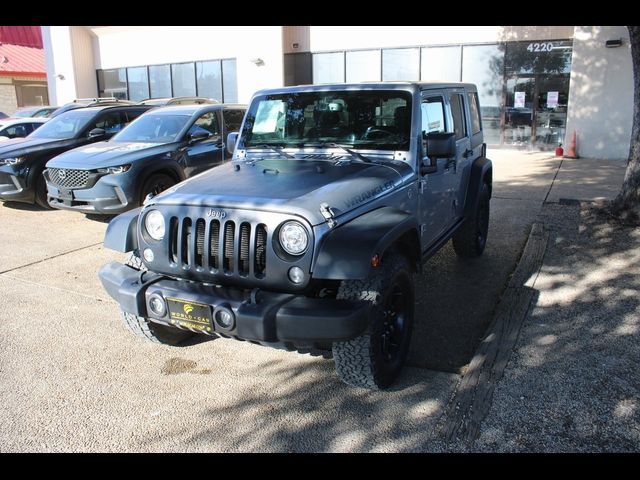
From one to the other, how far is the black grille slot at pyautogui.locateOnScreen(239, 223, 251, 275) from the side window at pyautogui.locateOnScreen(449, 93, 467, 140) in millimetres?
2728

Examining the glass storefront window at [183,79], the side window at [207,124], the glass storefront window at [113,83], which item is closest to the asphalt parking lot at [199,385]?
the side window at [207,124]

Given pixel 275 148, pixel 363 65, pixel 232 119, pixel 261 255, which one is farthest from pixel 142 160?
pixel 363 65

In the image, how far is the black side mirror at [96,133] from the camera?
9402mm

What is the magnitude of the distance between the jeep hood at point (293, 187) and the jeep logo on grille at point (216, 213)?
0.03 meters

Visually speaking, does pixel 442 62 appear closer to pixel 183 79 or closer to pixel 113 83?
pixel 183 79

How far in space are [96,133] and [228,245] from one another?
23.7ft

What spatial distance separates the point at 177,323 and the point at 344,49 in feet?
54.8

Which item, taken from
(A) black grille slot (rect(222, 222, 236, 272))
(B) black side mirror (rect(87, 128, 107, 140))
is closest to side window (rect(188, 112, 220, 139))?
(B) black side mirror (rect(87, 128, 107, 140))

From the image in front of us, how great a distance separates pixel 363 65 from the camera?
59.7 ft

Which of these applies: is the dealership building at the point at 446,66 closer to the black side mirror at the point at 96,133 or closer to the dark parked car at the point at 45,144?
the dark parked car at the point at 45,144

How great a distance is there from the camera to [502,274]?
18.5 feet

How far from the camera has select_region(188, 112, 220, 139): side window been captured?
8.41 meters

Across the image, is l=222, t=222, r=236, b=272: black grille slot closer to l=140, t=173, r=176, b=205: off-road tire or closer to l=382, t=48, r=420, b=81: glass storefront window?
l=140, t=173, r=176, b=205: off-road tire

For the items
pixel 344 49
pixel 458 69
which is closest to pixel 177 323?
pixel 458 69
